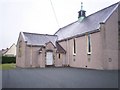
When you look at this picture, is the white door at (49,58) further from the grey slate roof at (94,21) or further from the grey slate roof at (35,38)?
the grey slate roof at (94,21)

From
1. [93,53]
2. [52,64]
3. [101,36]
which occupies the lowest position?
[52,64]

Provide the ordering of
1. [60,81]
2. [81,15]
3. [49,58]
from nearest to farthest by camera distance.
A: [60,81] < [49,58] < [81,15]

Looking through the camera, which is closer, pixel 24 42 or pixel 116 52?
pixel 116 52

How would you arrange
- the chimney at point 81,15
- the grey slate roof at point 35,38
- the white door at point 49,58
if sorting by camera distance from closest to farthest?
1. the white door at point 49,58
2. the grey slate roof at point 35,38
3. the chimney at point 81,15

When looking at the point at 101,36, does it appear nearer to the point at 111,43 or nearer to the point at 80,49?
the point at 111,43

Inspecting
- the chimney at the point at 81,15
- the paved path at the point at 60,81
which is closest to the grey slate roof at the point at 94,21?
the chimney at the point at 81,15

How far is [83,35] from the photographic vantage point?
2622 cm

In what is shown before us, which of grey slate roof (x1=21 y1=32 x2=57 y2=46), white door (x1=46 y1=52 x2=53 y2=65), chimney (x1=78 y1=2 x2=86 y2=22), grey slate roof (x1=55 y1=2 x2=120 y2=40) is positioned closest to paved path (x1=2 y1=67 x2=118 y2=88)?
grey slate roof (x1=55 y1=2 x2=120 y2=40)

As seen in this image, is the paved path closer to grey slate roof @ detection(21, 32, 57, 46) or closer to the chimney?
grey slate roof @ detection(21, 32, 57, 46)

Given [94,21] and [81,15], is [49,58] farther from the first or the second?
[81,15]

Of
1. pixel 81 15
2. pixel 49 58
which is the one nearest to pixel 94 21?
pixel 81 15

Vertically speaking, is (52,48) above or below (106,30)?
below

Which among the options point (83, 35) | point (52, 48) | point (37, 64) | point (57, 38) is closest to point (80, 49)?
point (83, 35)

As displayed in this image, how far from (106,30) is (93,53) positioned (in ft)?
11.4
